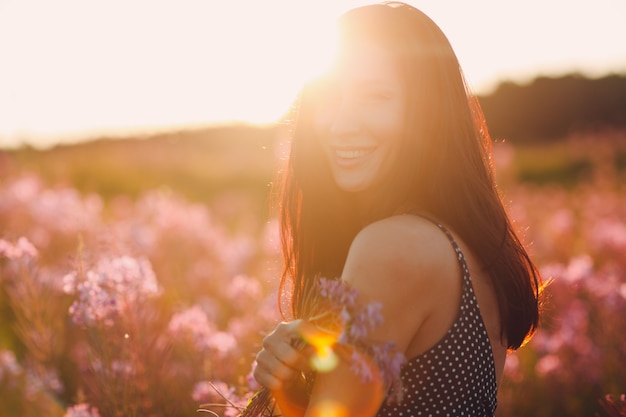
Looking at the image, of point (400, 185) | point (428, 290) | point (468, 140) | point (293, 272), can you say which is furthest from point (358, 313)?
point (293, 272)

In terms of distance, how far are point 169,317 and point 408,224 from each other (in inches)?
92.8

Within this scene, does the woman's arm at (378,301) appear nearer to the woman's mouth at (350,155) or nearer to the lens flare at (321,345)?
the lens flare at (321,345)

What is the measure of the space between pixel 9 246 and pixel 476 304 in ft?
7.13

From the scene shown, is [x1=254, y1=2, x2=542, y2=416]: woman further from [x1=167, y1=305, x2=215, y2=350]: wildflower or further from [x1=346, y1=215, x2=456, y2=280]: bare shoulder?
[x1=167, y1=305, x2=215, y2=350]: wildflower

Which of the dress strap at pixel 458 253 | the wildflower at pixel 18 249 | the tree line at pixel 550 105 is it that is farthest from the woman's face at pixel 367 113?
the tree line at pixel 550 105

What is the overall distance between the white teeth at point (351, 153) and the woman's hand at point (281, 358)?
752mm

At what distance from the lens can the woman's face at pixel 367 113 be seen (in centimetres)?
210

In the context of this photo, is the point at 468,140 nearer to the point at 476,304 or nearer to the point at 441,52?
the point at 441,52

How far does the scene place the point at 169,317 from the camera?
3.77m

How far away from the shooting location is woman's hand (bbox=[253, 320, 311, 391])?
1.56m

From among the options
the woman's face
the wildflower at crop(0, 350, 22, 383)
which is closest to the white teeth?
the woman's face

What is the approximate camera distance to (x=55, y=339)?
3.45m

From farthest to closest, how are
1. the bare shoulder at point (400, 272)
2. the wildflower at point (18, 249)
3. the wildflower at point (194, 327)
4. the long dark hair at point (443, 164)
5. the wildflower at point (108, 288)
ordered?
the wildflower at point (194, 327), the wildflower at point (18, 249), the wildflower at point (108, 288), the long dark hair at point (443, 164), the bare shoulder at point (400, 272)

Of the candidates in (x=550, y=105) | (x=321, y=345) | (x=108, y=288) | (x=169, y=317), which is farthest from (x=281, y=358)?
(x=550, y=105)
